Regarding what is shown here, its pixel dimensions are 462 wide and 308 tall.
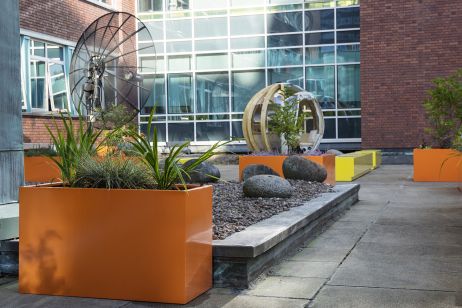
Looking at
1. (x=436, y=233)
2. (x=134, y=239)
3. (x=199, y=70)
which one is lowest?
(x=436, y=233)

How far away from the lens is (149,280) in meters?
4.84

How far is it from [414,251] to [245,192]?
118 inches

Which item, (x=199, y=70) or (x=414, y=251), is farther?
(x=199, y=70)

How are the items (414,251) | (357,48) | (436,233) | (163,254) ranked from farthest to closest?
(357,48) → (436,233) → (414,251) → (163,254)

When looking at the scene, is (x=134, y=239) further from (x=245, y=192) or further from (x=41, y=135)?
(x=41, y=135)

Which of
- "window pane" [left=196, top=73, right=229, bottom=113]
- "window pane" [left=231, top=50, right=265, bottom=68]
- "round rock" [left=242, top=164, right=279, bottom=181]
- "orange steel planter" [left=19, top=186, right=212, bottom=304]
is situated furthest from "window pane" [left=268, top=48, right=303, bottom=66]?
"orange steel planter" [left=19, top=186, right=212, bottom=304]

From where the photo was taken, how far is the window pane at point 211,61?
27312mm

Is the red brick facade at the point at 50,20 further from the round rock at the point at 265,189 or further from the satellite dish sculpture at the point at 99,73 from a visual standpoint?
the round rock at the point at 265,189

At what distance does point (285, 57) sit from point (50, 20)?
10.5 meters

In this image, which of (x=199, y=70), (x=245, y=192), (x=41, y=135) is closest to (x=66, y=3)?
(x=41, y=135)

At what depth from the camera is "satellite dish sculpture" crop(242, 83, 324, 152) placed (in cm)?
1564

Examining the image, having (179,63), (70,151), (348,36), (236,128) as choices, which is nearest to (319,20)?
(348,36)

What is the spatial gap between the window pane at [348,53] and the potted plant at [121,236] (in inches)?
842

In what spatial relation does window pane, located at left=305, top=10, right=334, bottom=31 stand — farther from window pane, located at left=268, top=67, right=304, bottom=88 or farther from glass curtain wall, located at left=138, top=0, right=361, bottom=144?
window pane, located at left=268, top=67, right=304, bottom=88
